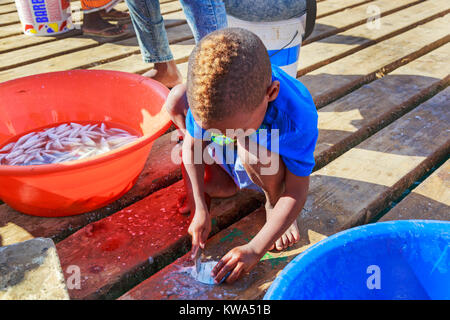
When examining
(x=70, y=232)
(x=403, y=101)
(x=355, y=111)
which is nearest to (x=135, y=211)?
(x=70, y=232)

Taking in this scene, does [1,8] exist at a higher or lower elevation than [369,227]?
higher

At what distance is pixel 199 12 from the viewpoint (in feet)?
5.73

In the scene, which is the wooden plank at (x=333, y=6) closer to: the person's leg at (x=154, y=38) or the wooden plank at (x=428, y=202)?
the person's leg at (x=154, y=38)

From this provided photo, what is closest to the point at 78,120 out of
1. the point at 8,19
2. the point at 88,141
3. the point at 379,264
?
the point at 88,141

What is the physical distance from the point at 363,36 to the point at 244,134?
→ 2.40 meters

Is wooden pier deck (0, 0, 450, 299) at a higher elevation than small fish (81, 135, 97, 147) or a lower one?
lower

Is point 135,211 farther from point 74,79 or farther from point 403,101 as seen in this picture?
point 403,101

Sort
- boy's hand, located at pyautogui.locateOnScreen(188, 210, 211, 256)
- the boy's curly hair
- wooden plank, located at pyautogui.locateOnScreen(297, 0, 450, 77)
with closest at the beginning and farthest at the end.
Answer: the boy's curly hair < boy's hand, located at pyautogui.locateOnScreen(188, 210, 211, 256) < wooden plank, located at pyautogui.locateOnScreen(297, 0, 450, 77)

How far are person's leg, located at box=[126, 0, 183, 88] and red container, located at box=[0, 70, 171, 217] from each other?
46 centimetres

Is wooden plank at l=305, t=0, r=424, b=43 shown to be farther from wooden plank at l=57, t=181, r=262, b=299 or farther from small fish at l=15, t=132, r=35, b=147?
small fish at l=15, t=132, r=35, b=147

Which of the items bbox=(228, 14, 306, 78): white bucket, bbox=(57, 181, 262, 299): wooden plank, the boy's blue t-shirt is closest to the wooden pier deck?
bbox=(57, 181, 262, 299): wooden plank

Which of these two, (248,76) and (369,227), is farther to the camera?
(369,227)

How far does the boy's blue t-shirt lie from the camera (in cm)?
124
